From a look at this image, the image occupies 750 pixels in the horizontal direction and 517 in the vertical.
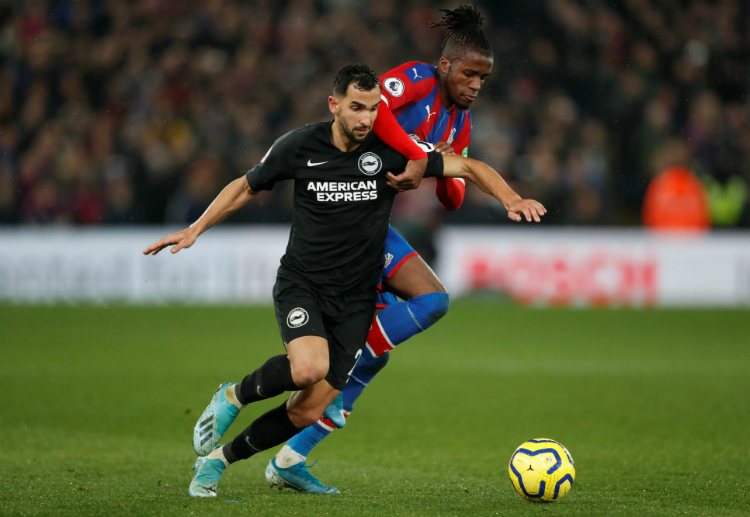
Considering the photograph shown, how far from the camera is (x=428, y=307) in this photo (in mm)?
5535

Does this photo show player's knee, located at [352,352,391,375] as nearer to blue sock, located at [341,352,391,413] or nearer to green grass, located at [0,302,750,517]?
blue sock, located at [341,352,391,413]

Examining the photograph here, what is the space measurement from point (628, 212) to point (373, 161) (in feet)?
37.8

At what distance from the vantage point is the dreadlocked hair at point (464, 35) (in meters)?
5.56

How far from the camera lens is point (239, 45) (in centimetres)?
1752

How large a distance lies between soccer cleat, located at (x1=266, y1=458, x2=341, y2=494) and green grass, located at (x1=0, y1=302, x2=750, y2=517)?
13cm

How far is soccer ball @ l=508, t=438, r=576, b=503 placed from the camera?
477cm

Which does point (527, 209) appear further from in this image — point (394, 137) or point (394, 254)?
point (394, 254)

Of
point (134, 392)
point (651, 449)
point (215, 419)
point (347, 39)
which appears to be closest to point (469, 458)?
point (651, 449)

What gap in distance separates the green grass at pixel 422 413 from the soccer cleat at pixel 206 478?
0.13m

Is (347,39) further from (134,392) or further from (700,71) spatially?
(134,392)

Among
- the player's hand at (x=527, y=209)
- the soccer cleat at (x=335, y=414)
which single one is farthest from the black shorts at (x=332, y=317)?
the player's hand at (x=527, y=209)

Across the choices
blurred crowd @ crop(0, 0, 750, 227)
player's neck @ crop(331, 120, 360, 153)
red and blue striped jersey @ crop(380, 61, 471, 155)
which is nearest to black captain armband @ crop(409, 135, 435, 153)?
red and blue striped jersey @ crop(380, 61, 471, 155)

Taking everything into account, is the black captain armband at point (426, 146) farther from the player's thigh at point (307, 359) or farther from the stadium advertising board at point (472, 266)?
the stadium advertising board at point (472, 266)

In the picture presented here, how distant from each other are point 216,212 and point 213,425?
1.04 metres
